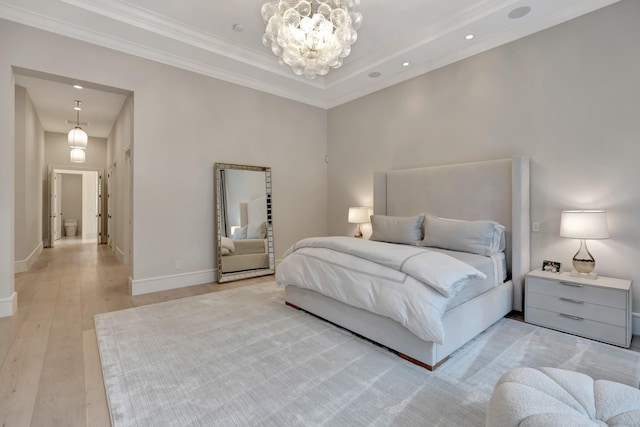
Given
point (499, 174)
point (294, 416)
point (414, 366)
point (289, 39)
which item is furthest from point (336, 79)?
point (294, 416)

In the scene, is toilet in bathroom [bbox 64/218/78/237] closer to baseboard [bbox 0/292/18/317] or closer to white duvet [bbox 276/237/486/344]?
baseboard [bbox 0/292/18/317]

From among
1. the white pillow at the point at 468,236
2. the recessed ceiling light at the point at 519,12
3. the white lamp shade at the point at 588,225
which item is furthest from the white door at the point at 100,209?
the white lamp shade at the point at 588,225

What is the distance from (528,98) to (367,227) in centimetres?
287

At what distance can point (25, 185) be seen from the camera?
5.22 m

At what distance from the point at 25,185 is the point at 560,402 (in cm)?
738

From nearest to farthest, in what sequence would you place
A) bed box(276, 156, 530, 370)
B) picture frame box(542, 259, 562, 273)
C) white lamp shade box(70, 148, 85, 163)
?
bed box(276, 156, 530, 370) < picture frame box(542, 259, 562, 273) < white lamp shade box(70, 148, 85, 163)

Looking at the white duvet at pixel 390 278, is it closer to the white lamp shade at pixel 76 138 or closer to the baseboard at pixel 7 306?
the baseboard at pixel 7 306

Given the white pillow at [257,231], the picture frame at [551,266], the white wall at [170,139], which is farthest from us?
the white pillow at [257,231]

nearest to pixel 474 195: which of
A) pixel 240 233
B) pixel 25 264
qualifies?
pixel 240 233

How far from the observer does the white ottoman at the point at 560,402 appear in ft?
3.63

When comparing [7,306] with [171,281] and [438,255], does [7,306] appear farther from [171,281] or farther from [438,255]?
[438,255]

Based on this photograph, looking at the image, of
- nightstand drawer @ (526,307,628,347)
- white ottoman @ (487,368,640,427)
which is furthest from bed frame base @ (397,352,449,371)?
nightstand drawer @ (526,307,628,347)

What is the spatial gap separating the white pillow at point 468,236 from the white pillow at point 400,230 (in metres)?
0.22

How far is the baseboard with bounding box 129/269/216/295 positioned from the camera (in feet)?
12.9
